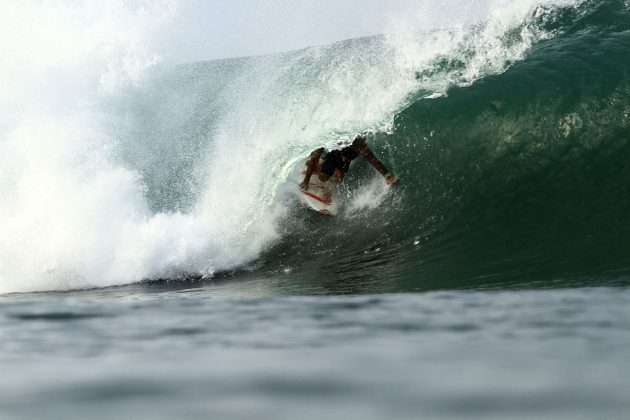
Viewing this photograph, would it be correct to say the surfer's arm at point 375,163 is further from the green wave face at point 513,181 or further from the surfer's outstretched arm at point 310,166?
the surfer's outstretched arm at point 310,166

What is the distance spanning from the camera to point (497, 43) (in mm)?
12883

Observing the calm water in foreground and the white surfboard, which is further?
the white surfboard

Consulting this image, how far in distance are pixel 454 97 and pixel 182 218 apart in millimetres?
4486

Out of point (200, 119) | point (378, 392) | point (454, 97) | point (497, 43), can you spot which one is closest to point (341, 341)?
point (378, 392)

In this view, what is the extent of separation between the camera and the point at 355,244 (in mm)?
10375

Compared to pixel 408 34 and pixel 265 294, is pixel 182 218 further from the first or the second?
pixel 408 34

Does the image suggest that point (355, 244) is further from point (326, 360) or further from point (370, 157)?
point (326, 360)

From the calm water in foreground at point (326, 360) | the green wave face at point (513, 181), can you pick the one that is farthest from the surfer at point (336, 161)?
the calm water in foreground at point (326, 360)

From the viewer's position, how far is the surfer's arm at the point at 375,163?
11.1 meters

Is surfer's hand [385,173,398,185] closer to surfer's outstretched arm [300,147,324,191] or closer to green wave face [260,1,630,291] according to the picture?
green wave face [260,1,630,291]

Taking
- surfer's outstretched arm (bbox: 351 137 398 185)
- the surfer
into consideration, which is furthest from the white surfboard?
surfer's outstretched arm (bbox: 351 137 398 185)

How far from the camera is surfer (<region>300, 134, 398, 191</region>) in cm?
1096

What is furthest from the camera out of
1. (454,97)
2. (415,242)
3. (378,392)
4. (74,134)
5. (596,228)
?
(74,134)

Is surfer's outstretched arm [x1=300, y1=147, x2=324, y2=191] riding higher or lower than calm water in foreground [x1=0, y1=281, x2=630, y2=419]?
higher
